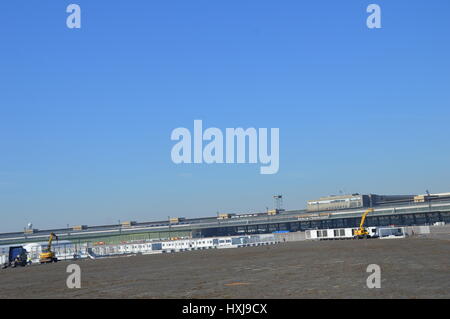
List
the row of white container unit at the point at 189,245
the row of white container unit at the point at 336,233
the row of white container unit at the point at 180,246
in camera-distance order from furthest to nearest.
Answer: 1. the row of white container unit at the point at 189,245
2. the row of white container unit at the point at 180,246
3. the row of white container unit at the point at 336,233

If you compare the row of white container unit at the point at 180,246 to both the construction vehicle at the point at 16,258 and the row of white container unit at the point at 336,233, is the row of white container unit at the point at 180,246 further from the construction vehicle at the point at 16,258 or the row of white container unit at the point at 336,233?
the construction vehicle at the point at 16,258

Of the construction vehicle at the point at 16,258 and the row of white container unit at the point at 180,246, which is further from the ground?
the construction vehicle at the point at 16,258

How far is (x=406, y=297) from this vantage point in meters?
20.2

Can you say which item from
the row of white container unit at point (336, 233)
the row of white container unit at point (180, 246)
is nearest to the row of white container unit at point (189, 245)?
the row of white container unit at point (180, 246)

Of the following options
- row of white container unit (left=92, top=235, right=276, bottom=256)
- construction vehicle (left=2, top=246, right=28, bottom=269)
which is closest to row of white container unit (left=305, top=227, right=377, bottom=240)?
row of white container unit (left=92, top=235, right=276, bottom=256)

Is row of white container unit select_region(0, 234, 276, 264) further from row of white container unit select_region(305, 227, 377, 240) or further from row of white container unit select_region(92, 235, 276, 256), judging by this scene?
row of white container unit select_region(305, 227, 377, 240)

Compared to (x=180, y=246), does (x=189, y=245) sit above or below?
above

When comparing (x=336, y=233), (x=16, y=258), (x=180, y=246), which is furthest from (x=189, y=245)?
(x=16, y=258)

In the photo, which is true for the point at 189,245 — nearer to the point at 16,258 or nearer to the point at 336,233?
the point at 336,233

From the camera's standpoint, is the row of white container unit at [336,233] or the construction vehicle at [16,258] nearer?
the construction vehicle at [16,258]
